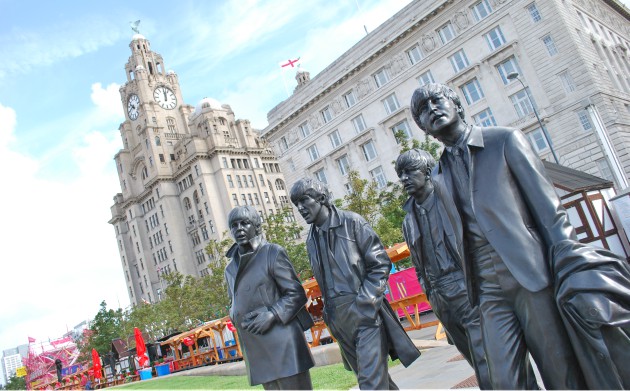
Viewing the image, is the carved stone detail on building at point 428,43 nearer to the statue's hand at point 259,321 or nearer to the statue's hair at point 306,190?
the statue's hair at point 306,190

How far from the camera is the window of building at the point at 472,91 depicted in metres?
38.9

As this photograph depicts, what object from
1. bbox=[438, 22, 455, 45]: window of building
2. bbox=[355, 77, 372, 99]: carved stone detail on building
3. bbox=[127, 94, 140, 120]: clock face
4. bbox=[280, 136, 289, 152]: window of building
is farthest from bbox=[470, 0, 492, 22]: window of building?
bbox=[127, 94, 140, 120]: clock face

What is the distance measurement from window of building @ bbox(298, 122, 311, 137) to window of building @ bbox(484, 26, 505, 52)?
63.8 feet

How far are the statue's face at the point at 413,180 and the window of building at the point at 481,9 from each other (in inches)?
1466

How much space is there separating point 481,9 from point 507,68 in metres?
5.32

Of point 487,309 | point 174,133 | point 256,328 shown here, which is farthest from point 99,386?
point 174,133

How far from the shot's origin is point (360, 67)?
4566 cm

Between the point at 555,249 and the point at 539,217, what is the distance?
236 mm

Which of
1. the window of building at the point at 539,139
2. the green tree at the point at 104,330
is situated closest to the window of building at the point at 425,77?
the window of building at the point at 539,139

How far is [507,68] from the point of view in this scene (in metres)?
37.3

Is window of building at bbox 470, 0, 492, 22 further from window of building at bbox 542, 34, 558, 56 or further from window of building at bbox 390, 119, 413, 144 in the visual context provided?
window of building at bbox 390, 119, 413, 144

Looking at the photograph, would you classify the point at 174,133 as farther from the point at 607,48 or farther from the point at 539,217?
the point at 539,217

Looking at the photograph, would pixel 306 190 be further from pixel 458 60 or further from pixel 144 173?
pixel 144 173

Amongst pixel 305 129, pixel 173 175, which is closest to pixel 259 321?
pixel 305 129
